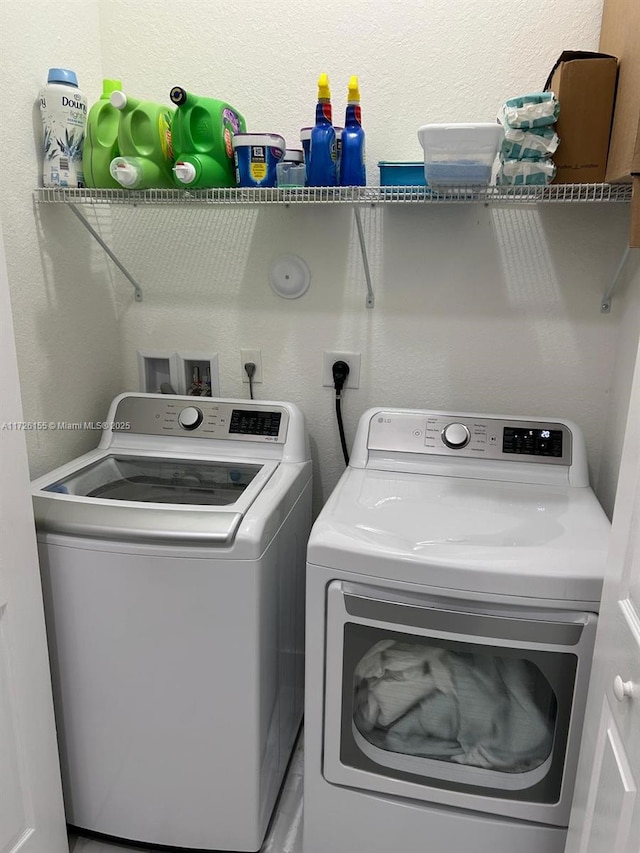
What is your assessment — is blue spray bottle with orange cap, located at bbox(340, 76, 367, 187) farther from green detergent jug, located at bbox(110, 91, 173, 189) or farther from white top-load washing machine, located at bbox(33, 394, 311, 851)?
white top-load washing machine, located at bbox(33, 394, 311, 851)

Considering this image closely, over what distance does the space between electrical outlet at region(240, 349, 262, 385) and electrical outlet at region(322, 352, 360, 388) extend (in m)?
0.20

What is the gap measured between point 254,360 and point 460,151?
888 mm

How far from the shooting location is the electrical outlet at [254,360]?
6.41 ft

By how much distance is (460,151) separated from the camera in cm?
134

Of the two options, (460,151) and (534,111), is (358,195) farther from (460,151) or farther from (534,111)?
(534,111)

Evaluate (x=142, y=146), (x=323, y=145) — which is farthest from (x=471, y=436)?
(x=142, y=146)

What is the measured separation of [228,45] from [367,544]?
1.46m

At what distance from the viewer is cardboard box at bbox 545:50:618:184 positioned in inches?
53.0

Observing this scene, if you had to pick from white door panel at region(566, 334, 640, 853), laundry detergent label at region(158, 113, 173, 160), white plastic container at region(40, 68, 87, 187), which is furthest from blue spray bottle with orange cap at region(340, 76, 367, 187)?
white door panel at region(566, 334, 640, 853)

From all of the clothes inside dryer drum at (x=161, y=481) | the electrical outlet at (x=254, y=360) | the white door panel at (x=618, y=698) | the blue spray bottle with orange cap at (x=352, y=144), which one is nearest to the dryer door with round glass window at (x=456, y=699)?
the white door panel at (x=618, y=698)

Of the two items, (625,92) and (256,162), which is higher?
(625,92)

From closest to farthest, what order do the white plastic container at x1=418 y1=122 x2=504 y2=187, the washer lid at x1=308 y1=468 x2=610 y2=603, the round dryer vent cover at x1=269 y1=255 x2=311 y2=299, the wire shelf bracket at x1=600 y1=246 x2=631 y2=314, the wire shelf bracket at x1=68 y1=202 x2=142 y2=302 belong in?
1. the washer lid at x1=308 y1=468 x2=610 y2=603
2. the white plastic container at x1=418 y1=122 x2=504 y2=187
3. the wire shelf bracket at x1=600 y1=246 x2=631 y2=314
4. the wire shelf bracket at x1=68 y1=202 x2=142 y2=302
5. the round dryer vent cover at x1=269 y1=255 x2=311 y2=299

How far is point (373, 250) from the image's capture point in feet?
5.96

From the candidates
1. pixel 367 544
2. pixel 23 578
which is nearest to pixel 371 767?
pixel 367 544
